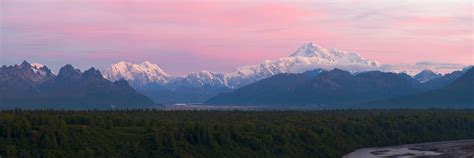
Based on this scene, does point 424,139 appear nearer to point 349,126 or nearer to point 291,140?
point 349,126

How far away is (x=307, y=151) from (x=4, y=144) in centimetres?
5827

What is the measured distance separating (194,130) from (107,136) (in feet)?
52.5

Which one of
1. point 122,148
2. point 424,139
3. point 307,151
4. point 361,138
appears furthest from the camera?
point 424,139

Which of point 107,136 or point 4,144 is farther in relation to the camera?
point 107,136

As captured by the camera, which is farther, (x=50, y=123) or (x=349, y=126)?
(x=349, y=126)

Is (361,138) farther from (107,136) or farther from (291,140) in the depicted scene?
(107,136)

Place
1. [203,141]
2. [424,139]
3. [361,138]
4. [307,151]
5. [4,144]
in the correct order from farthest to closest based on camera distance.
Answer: [424,139] < [361,138] < [307,151] < [203,141] < [4,144]

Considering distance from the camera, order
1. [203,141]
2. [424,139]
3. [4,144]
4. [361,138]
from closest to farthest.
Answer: [4,144]
[203,141]
[361,138]
[424,139]

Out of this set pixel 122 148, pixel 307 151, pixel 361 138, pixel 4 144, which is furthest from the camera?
pixel 361 138

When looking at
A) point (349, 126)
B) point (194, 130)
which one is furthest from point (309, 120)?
point (194, 130)

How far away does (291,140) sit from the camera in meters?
149

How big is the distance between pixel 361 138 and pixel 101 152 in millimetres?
79390

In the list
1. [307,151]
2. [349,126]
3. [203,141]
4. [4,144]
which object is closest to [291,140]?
[307,151]

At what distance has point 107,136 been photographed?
129500mm
